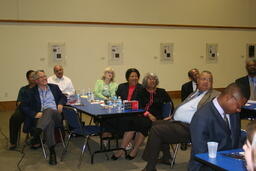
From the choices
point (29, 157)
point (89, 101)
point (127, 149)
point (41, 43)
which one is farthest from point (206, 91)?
point (41, 43)

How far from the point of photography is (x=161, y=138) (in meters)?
4.34

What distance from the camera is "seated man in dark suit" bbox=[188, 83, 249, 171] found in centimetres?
291

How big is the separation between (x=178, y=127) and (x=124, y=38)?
22.8 feet

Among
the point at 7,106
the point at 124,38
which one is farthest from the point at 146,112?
the point at 124,38

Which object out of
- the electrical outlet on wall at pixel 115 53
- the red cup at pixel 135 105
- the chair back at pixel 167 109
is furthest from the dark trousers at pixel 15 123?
the electrical outlet on wall at pixel 115 53

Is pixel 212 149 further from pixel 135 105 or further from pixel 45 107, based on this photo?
pixel 45 107

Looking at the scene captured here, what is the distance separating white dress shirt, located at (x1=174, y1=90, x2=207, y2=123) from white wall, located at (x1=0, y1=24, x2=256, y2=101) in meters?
6.30

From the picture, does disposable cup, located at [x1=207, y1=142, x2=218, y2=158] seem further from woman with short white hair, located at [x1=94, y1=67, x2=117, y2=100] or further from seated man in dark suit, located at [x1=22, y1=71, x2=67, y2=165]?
woman with short white hair, located at [x1=94, y1=67, x2=117, y2=100]

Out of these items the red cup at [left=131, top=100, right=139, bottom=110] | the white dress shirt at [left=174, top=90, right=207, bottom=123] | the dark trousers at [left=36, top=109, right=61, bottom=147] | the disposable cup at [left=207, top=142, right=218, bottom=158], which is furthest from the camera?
the red cup at [left=131, top=100, right=139, bottom=110]

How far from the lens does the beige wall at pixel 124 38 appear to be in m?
9.64

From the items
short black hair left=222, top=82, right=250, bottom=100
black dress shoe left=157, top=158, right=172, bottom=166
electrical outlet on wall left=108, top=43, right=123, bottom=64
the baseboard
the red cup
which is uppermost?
electrical outlet on wall left=108, top=43, right=123, bottom=64

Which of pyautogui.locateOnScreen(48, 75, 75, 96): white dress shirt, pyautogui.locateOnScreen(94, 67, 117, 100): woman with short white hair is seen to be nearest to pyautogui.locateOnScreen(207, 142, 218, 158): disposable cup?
pyautogui.locateOnScreen(94, 67, 117, 100): woman with short white hair

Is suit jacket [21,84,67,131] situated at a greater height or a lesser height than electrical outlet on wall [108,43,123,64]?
lesser

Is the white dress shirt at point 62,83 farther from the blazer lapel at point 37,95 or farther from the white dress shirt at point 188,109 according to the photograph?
the white dress shirt at point 188,109
